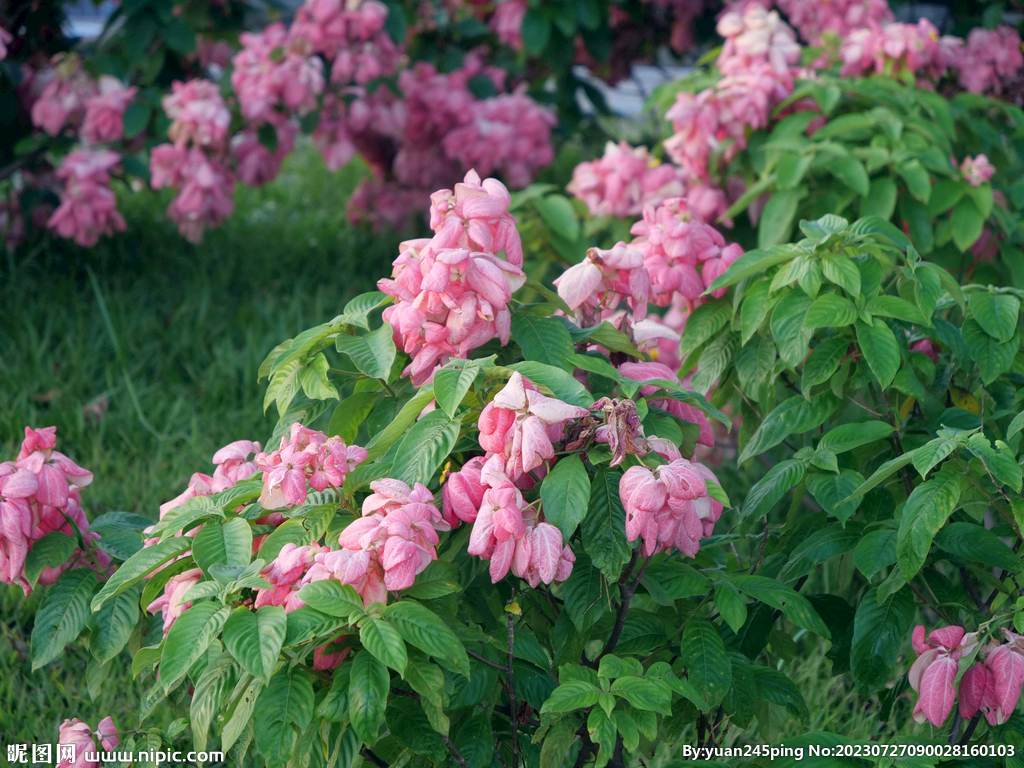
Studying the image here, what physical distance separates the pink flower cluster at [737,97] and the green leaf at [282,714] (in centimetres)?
154

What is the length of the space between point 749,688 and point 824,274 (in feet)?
1.56

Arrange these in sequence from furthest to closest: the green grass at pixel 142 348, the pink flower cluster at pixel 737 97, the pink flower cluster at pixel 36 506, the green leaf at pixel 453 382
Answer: the pink flower cluster at pixel 737 97 < the green grass at pixel 142 348 < the pink flower cluster at pixel 36 506 < the green leaf at pixel 453 382

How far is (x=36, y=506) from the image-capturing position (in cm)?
112

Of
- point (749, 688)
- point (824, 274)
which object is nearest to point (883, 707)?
point (749, 688)

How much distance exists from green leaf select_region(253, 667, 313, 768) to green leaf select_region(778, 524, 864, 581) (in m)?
0.57

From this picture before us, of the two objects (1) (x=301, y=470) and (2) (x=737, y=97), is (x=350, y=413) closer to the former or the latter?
(1) (x=301, y=470)

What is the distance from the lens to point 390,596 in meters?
0.87

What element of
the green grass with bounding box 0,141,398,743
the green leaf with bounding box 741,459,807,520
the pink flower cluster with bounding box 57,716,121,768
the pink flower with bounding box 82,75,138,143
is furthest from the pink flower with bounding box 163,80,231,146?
the green leaf with bounding box 741,459,807,520

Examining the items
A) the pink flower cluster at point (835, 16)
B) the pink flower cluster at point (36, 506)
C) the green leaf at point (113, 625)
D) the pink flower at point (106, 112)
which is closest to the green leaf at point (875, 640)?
the green leaf at point (113, 625)

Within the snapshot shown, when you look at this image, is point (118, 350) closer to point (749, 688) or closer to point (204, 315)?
point (204, 315)

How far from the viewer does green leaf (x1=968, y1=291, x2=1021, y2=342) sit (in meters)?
1.10

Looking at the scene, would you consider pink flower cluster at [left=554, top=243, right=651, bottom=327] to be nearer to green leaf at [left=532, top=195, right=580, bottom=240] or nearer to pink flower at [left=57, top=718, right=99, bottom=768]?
pink flower at [left=57, top=718, right=99, bottom=768]

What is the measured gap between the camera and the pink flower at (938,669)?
95 cm

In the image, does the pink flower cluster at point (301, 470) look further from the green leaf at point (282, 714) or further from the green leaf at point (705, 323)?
the green leaf at point (705, 323)
